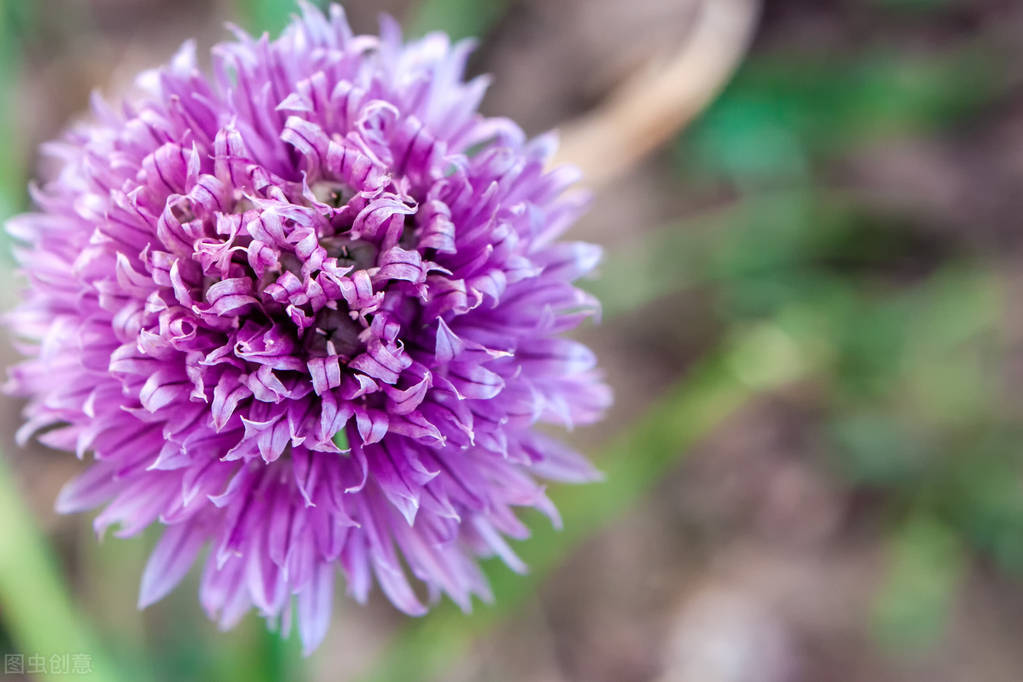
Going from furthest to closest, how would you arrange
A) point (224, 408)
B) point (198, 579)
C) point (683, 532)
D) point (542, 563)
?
point (683, 532), point (198, 579), point (542, 563), point (224, 408)

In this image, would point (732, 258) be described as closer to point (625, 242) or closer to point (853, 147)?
point (625, 242)

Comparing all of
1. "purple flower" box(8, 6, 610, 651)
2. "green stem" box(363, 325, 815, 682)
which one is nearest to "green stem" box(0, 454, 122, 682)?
"purple flower" box(8, 6, 610, 651)

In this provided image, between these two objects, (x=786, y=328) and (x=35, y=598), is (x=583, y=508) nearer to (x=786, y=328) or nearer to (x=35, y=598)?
(x=786, y=328)

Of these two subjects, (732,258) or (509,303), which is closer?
(509,303)

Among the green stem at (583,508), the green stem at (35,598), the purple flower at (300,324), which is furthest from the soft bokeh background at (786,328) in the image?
the purple flower at (300,324)

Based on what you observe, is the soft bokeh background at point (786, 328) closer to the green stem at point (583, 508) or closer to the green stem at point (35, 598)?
the green stem at point (583, 508)

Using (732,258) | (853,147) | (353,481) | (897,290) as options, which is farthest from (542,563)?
(853,147)
